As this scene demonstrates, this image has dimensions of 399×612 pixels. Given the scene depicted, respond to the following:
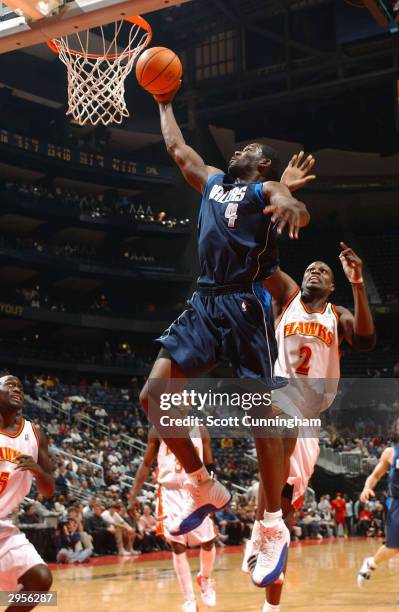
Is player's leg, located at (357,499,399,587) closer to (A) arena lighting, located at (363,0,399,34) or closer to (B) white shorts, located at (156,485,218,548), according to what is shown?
(B) white shorts, located at (156,485,218,548)

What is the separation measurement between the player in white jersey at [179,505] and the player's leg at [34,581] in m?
2.39

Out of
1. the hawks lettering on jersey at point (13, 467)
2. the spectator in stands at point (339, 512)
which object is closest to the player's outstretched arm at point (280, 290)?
the hawks lettering on jersey at point (13, 467)

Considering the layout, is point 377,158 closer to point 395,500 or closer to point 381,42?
point 381,42

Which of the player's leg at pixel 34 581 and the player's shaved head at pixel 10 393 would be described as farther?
the player's shaved head at pixel 10 393

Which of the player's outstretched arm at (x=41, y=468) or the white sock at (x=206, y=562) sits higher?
the player's outstretched arm at (x=41, y=468)

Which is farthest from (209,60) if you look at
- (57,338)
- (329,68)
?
(57,338)

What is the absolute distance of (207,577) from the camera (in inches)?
320

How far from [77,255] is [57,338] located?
3666mm

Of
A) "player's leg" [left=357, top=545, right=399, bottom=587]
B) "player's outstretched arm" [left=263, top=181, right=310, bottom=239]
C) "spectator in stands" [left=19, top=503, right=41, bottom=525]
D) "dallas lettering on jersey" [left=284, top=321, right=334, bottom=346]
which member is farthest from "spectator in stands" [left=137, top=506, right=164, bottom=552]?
"player's outstretched arm" [left=263, top=181, right=310, bottom=239]

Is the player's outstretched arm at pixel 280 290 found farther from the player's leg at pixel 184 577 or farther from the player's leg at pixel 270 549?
the player's leg at pixel 184 577

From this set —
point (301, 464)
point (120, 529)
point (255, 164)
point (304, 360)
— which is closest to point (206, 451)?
point (301, 464)

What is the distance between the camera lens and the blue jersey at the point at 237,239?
436 cm

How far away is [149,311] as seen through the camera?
1303 inches

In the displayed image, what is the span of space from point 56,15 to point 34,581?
396cm
